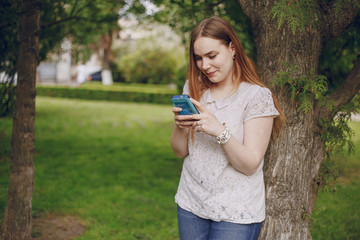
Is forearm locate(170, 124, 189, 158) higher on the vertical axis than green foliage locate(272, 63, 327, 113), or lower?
lower

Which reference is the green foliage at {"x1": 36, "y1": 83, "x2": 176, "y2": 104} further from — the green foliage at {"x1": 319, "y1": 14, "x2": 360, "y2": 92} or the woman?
the woman

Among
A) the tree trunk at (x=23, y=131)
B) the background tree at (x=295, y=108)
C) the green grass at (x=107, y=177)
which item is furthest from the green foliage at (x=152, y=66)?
the background tree at (x=295, y=108)

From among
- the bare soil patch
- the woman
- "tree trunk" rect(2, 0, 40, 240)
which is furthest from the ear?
the bare soil patch

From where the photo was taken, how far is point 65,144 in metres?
7.65

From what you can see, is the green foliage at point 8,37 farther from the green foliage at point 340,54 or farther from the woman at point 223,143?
the green foliage at point 340,54

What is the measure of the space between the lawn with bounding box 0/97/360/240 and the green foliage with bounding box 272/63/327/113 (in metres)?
0.74

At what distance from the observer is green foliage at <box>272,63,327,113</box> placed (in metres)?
1.92

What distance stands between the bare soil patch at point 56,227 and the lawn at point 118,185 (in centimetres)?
10

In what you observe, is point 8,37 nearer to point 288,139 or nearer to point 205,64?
point 205,64

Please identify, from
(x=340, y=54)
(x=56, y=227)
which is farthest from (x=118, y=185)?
(x=340, y=54)

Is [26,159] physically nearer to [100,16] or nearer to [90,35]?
[100,16]

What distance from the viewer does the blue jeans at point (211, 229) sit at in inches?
68.0

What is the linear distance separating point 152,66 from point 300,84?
70.4ft

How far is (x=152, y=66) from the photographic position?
2306 cm
